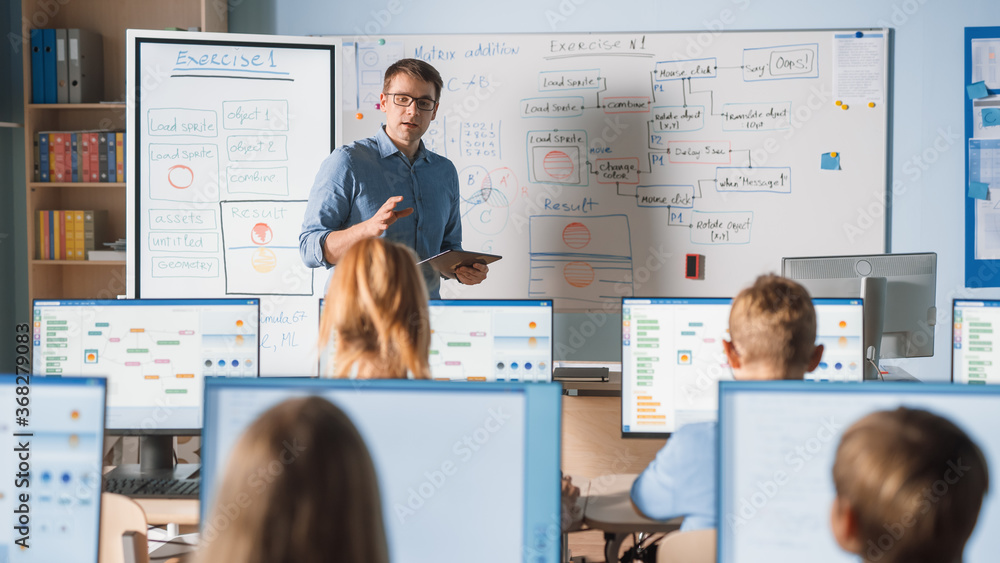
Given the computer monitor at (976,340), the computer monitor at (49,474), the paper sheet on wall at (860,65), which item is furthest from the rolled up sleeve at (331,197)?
the paper sheet on wall at (860,65)

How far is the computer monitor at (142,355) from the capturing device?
1.72 metres

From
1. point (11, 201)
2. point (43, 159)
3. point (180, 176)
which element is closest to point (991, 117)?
point (180, 176)

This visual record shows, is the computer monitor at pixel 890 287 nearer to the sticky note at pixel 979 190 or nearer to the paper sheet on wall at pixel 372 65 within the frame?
the sticky note at pixel 979 190

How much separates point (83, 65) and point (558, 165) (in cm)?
234

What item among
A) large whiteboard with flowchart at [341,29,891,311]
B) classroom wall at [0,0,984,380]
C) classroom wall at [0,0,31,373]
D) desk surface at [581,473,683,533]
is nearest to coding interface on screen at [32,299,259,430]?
desk surface at [581,473,683,533]

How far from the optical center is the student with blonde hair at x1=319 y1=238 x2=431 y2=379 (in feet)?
3.82

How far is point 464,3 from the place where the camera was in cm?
352

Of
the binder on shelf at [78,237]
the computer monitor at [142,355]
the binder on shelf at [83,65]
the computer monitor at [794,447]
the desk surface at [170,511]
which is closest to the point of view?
the computer monitor at [794,447]

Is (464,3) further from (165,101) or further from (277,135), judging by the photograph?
(165,101)

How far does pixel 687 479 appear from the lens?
128 cm

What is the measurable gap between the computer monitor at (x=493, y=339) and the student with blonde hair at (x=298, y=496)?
4.01ft

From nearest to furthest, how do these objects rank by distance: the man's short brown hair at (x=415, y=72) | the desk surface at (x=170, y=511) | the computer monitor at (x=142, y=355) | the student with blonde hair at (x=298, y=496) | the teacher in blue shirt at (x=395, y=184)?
the student with blonde hair at (x=298, y=496), the desk surface at (x=170, y=511), the computer monitor at (x=142, y=355), the teacher in blue shirt at (x=395, y=184), the man's short brown hair at (x=415, y=72)

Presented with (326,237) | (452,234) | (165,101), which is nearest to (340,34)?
(165,101)

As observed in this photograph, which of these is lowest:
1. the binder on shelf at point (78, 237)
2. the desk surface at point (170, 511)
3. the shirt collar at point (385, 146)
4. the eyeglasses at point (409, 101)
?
the desk surface at point (170, 511)
